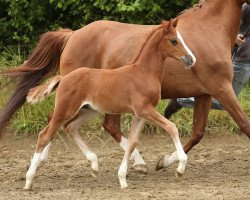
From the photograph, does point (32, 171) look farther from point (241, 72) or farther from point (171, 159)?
point (241, 72)

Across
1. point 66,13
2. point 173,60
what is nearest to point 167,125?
point 173,60

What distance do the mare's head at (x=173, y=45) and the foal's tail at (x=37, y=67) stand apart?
175cm

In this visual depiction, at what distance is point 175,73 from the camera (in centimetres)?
714

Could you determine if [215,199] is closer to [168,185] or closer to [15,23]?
[168,185]

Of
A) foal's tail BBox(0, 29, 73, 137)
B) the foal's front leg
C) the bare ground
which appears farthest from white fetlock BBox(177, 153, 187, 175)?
foal's tail BBox(0, 29, 73, 137)

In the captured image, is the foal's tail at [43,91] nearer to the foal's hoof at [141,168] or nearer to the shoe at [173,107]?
the foal's hoof at [141,168]

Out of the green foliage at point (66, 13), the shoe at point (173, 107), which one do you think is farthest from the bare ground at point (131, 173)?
the green foliage at point (66, 13)

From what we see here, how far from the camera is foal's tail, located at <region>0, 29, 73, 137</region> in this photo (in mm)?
7762

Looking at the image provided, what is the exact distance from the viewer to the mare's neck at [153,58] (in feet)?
21.3

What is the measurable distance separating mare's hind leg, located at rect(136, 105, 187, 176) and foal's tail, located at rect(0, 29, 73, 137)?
186cm

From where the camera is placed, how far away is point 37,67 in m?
7.90

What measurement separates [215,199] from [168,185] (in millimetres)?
851

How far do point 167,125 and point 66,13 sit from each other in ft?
18.5

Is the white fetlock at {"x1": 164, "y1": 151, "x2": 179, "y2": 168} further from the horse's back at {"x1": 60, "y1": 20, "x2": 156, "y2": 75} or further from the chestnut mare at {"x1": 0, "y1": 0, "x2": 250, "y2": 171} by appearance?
the horse's back at {"x1": 60, "y1": 20, "x2": 156, "y2": 75}
